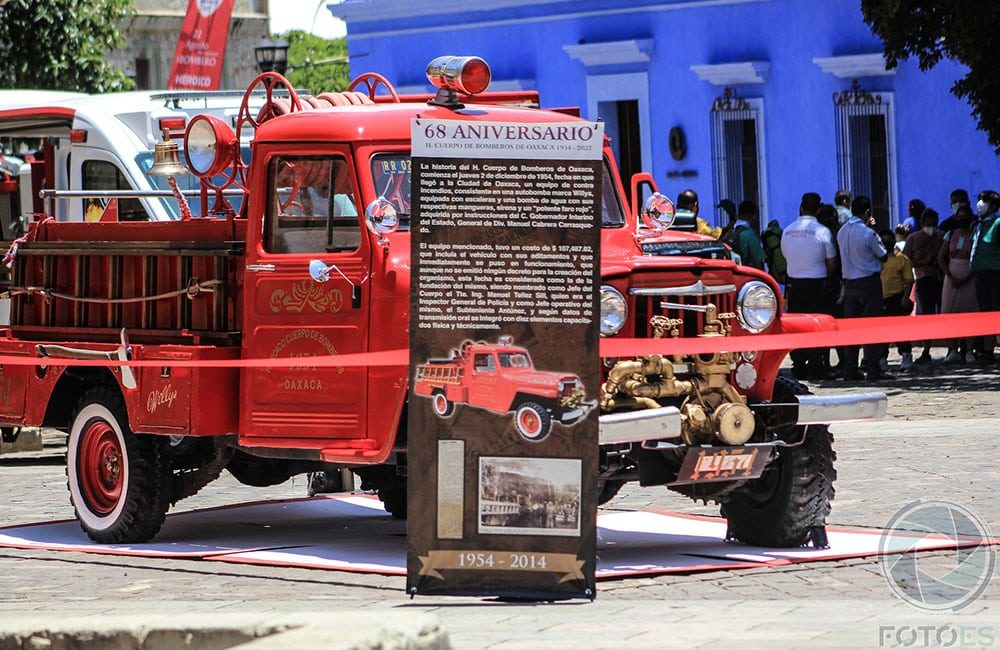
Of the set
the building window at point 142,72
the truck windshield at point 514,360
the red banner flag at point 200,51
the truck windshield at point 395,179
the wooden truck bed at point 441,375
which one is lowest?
the wooden truck bed at point 441,375

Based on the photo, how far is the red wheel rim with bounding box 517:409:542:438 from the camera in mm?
8602

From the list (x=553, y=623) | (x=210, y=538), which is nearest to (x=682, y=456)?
(x=553, y=623)

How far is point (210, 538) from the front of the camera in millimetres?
11477

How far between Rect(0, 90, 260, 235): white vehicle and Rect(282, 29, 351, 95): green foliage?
32.3m

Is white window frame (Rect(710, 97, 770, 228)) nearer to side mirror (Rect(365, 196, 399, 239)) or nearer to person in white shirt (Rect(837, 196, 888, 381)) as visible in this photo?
person in white shirt (Rect(837, 196, 888, 381))

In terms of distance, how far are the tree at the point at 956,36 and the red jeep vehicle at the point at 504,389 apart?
38.1ft

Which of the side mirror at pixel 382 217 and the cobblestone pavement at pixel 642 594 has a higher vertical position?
the side mirror at pixel 382 217

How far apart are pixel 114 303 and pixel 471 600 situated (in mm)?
3840

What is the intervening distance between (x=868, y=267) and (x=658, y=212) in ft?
30.5

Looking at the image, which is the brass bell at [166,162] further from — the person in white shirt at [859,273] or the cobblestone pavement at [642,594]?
the person in white shirt at [859,273]

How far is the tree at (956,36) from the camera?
19.1 meters

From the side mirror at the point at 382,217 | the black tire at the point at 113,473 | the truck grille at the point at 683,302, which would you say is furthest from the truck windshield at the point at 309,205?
the truck grille at the point at 683,302

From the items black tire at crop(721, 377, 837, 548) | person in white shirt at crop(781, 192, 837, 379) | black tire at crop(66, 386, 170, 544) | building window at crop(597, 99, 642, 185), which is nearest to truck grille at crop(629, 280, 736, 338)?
black tire at crop(721, 377, 837, 548)

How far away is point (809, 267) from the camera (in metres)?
20.0
